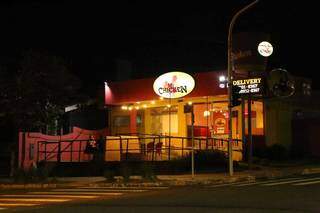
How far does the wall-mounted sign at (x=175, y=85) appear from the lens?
1378 inches

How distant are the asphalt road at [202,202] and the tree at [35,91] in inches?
458

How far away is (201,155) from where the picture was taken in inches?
1187

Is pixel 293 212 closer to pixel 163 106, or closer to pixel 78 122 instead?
pixel 163 106

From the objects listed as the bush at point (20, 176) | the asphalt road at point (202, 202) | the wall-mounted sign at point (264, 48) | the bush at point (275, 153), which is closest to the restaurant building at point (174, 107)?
the bush at point (275, 153)

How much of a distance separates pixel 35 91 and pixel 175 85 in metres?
→ 9.54

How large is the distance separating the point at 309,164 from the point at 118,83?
14276mm

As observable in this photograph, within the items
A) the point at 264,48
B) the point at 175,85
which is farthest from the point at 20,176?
the point at 264,48

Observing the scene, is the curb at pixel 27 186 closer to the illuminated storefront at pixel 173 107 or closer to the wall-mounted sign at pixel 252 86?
the wall-mounted sign at pixel 252 86

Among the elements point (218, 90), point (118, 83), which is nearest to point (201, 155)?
point (218, 90)

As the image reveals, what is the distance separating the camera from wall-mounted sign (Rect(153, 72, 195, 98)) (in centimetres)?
3500

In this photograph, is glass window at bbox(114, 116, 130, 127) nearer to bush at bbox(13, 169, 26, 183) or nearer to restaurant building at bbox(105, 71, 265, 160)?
restaurant building at bbox(105, 71, 265, 160)

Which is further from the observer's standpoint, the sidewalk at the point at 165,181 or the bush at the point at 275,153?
the bush at the point at 275,153

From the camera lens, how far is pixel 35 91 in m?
29.2

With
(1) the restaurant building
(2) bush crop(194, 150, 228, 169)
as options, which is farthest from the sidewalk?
(1) the restaurant building
